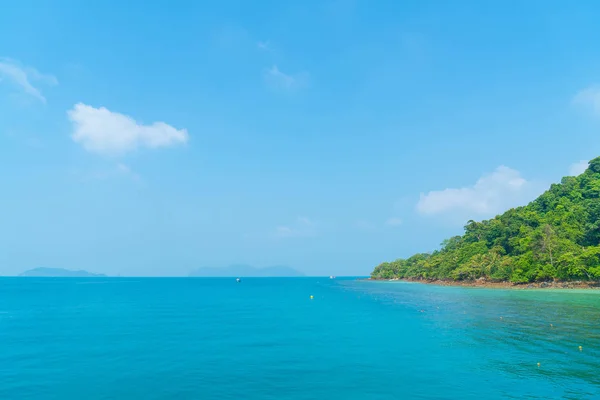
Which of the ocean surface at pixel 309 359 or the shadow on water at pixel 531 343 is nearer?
the ocean surface at pixel 309 359

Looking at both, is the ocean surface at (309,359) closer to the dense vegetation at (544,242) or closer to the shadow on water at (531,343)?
the shadow on water at (531,343)

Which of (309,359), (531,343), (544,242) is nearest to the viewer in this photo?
(309,359)

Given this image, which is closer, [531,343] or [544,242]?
[531,343]

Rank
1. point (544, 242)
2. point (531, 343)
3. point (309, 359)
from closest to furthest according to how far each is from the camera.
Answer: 1. point (309, 359)
2. point (531, 343)
3. point (544, 242)

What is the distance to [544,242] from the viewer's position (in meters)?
96.6

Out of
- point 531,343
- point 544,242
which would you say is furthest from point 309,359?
point 544,242

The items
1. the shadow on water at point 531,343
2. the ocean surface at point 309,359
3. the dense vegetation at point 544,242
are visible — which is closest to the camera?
the ocean surface at point 309,359

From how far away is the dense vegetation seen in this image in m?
90.9

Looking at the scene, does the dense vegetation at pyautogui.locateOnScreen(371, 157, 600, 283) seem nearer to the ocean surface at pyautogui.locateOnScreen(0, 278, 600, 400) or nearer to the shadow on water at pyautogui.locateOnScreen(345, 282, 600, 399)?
the shadow on water at pyautogui.locateOnScreen(345, 282, 600, 399)

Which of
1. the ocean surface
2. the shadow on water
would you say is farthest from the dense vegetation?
the ocean surface

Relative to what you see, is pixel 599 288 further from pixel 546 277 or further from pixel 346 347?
pixel 346 347

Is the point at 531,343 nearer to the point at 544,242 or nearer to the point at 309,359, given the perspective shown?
the point at 309,359

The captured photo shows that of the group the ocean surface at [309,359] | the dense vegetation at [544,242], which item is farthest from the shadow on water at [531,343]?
→ the dense vegetation at [544,242]

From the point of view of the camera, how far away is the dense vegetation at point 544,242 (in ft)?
298
